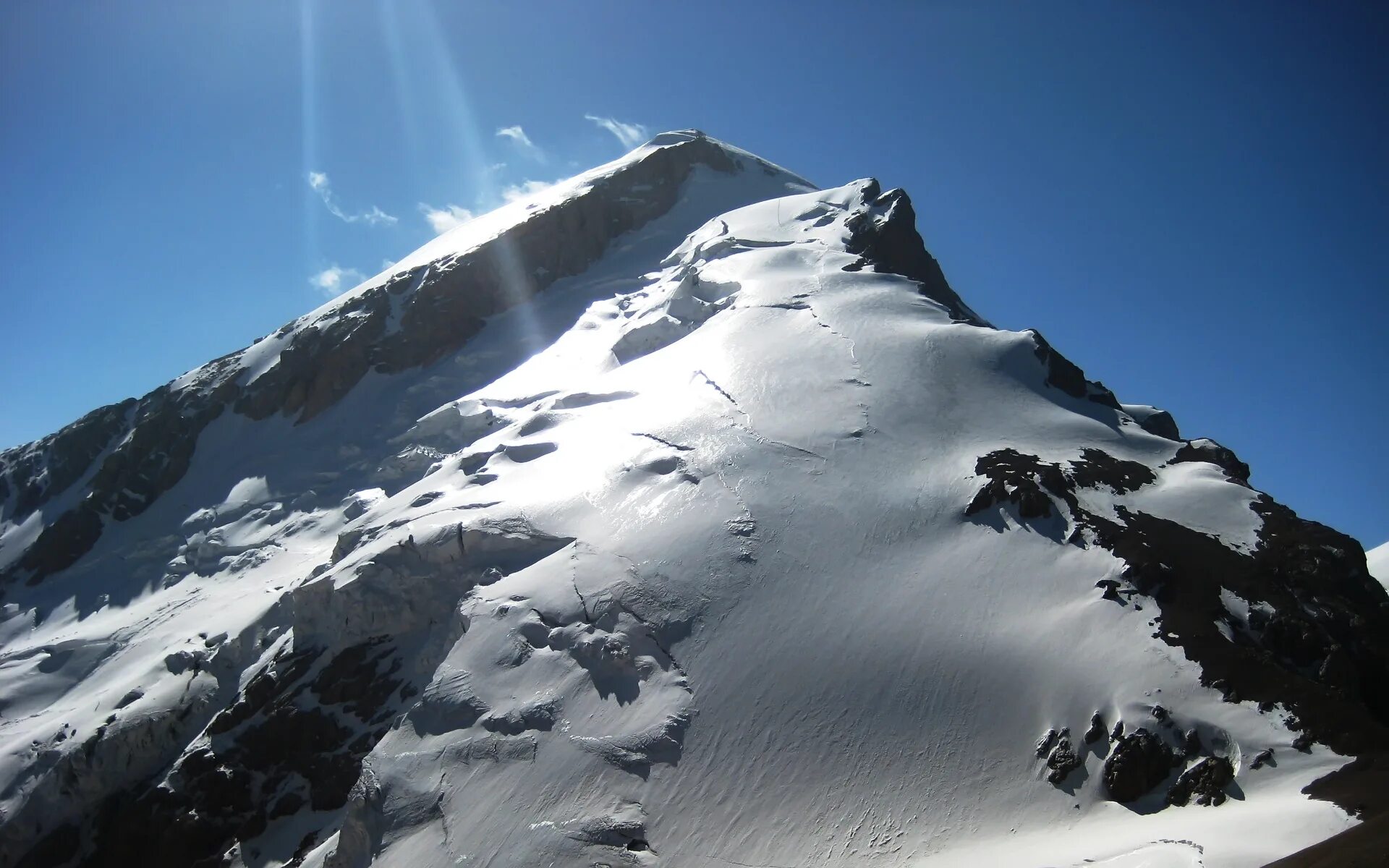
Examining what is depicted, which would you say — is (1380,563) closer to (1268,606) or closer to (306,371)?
(1268,606)

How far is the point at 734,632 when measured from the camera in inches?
1019

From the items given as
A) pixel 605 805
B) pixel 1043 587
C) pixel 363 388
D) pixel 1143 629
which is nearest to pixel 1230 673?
pixel 1143 629

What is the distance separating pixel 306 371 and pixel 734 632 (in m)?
42.6

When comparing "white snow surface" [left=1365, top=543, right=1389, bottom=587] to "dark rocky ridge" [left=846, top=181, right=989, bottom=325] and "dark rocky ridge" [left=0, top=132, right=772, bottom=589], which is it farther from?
"dark rocky ridge" [left=0, top=132, right=772, bottom=589]

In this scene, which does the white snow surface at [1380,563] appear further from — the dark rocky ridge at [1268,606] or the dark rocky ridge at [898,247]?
the dark rocky ridge at [1268,606]

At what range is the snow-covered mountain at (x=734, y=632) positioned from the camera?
20.2 m

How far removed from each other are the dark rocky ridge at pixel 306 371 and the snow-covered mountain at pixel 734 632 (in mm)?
4154

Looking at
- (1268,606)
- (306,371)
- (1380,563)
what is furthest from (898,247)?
(1380,563)

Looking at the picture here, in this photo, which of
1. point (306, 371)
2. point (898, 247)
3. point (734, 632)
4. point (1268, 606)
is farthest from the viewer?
point (306, 371)

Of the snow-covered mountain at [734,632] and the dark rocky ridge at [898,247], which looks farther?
the dark rocky ridge at [898,247]

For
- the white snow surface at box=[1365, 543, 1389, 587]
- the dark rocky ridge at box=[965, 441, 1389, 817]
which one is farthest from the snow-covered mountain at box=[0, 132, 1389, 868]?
the white snow surface at box=[1365, 543, 1389, 587]

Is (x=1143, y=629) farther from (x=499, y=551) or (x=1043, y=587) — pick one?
(x=499, y=551)

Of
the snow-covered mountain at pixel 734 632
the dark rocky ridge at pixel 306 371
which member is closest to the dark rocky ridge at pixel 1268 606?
the snow-covered mountain at pixel 734 632

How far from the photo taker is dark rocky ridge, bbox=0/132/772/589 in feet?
181
